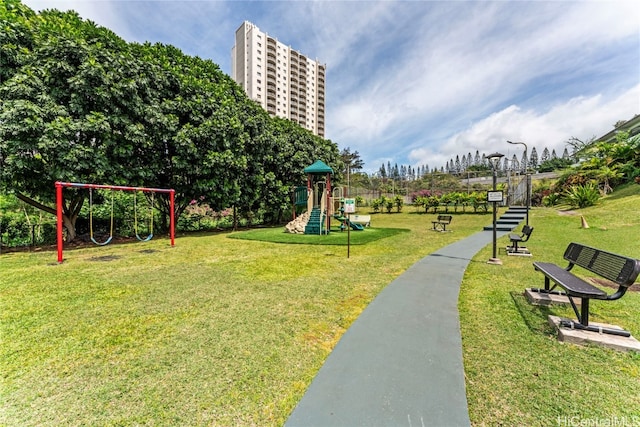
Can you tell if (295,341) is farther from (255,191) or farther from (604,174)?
(604,174)

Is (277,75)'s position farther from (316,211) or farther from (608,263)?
(608,263)

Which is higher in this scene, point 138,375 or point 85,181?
point 85,181

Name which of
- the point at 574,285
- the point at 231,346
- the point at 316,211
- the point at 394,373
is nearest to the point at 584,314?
the point at 574,285

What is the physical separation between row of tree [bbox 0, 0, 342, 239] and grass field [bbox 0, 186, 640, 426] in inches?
170

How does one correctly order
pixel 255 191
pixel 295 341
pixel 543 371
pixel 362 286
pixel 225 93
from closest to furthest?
pixel 543 371, pixel 295 341, pixel 362 286, pixel 225 93, pixel 255 191

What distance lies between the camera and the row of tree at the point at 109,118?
26.9ft

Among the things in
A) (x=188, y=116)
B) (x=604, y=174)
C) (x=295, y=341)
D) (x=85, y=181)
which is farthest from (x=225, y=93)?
(x=604, y=174)

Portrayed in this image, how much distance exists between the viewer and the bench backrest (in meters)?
2.81

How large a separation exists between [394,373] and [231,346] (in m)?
1.73

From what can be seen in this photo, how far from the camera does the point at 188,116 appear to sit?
12094mm

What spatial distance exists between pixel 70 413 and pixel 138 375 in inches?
19.6

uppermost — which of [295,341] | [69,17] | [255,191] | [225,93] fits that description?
[69,17]

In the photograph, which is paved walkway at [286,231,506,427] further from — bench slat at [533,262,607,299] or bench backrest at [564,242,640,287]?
bench backrest at [564,242,640,287]

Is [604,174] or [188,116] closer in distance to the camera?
[188,116]
